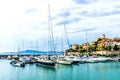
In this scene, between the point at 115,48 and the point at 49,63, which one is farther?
the point at 115,48

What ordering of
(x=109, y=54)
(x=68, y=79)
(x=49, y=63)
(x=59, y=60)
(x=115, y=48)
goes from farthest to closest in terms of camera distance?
1. (x=115, y=48)
2. (x=109, y=54)
3. (x=59, y=60)
4. (x=49, y=63)
5. (x=68, y=79)

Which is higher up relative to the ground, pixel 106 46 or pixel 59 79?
pixel 106 46

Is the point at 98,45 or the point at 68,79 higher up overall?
the point at 98,45

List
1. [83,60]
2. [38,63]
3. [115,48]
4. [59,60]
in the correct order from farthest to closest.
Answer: [115,48] < [83,60] < [59,60] < [38,63]

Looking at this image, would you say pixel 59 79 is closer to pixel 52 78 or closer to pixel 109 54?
pixel 52 78

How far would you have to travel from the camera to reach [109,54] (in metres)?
106

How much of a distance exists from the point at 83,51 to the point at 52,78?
78935 millimetres

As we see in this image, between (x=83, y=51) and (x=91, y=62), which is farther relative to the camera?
(x=83, y=51)

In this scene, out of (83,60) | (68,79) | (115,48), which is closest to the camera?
(68,79)

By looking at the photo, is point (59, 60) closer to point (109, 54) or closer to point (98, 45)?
point (109, 54)

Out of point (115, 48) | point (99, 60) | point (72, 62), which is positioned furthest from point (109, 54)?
point (72, 62)

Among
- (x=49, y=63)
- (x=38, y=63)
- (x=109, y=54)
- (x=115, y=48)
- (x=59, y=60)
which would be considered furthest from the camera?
(x=115, y=48)

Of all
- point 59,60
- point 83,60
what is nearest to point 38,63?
point 59,60

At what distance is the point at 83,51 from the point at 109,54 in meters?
15.8
